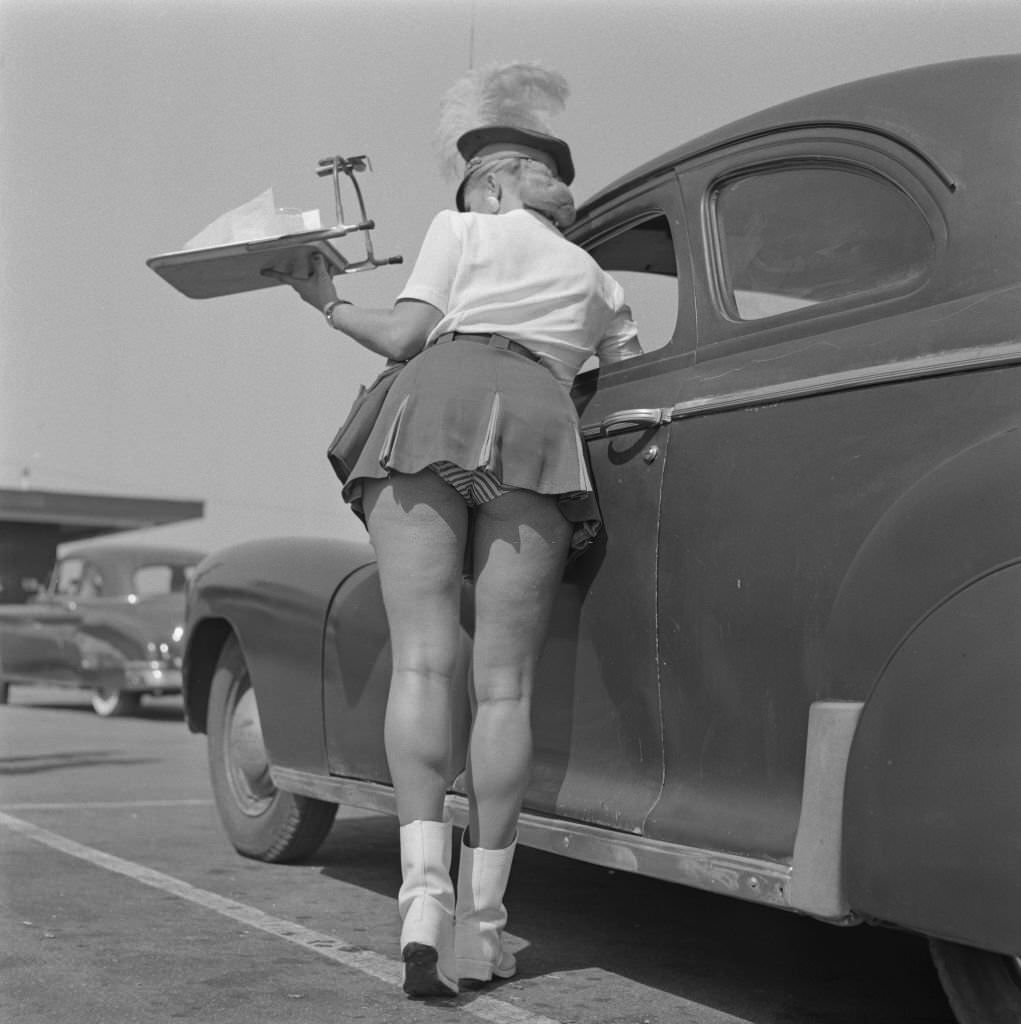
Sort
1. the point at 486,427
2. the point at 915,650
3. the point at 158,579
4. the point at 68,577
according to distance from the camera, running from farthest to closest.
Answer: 1. the point at 68,577
2. the point at 158,579
3. the point at 486,427
4. the point at 915,650

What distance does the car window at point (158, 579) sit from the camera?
14289 millimetres

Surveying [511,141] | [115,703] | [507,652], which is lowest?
[115,703]

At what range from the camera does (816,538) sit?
8.46ft

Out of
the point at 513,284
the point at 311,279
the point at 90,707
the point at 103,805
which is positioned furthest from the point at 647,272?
the point at 90,707

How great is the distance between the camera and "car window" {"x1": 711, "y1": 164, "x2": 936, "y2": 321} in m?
2.76

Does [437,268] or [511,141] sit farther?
[511,141]

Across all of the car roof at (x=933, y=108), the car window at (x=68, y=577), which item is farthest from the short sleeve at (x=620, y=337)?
the car window at (x=68, y=577)

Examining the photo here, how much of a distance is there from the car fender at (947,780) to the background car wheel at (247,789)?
2470mm

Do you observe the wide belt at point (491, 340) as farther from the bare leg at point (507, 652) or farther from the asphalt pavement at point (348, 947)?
the asphalt pavement at point (348, 947)

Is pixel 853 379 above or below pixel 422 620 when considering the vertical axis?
above

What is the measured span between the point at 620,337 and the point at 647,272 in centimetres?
16

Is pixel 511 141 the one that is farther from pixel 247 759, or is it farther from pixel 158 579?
pixel 158 579

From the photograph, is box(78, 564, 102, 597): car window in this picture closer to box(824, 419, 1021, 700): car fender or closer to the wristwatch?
the wristwatch

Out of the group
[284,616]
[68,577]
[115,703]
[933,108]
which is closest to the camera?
[933,108]
